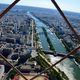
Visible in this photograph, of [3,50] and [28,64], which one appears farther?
[3,50]

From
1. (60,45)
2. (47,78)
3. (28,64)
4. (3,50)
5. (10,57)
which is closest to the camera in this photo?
(47,78)

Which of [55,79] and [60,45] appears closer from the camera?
[55,79]

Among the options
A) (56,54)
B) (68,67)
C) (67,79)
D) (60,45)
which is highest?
(67,79)

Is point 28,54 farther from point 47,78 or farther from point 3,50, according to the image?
point 47,78

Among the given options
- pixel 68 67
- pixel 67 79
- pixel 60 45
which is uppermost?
pixel 67 79

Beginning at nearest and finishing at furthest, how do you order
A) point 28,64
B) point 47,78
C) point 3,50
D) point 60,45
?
point 47,78, point 28,64, point 3,50, point 60,45

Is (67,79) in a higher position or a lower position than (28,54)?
higher

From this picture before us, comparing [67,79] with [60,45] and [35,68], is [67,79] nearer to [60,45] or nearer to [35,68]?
[35,68]

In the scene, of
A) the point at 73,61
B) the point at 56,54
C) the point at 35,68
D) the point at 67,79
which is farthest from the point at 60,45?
the point at 67,79

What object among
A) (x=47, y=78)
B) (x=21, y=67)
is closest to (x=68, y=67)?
(x=21, y=67)
